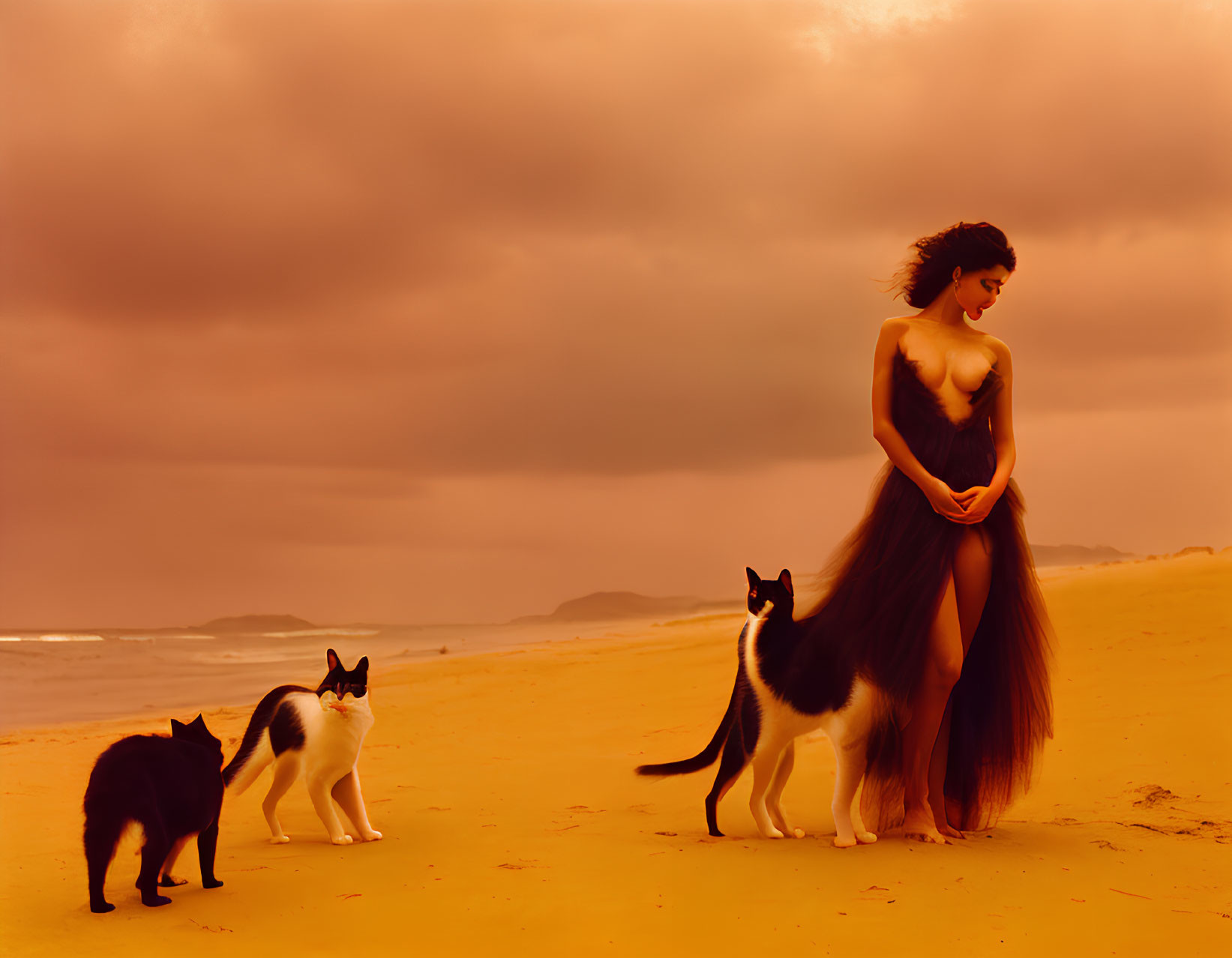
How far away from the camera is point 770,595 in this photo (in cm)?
512

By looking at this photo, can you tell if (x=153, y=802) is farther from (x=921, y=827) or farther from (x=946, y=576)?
(x=946, y=576)

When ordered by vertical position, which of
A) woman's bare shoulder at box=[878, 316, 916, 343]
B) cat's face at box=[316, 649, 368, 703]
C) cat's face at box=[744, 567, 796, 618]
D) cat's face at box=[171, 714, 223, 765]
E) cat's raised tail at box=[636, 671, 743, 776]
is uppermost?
woman's bare shoulder at box=[878, 316, 916, 343]

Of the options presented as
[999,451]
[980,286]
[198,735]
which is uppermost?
[980,286]

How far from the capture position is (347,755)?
5.15 m

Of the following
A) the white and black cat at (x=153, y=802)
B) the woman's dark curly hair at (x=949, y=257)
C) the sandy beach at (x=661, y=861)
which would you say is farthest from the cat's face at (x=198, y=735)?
the woman's dark curly hair at (x=949, y=257)

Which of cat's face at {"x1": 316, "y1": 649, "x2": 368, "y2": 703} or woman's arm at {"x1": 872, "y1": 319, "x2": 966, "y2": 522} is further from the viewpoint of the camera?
woman's arm at {"x1": 872, "y1": 319, "x2": 966, "y2": 522}

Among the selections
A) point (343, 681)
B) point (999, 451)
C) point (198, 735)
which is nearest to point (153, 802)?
point (198, 735)

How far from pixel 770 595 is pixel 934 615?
2.66ft

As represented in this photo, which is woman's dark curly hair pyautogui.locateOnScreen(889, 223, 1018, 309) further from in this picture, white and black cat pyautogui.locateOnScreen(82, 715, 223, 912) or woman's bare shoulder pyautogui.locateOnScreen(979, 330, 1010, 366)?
white and black cat pyautogui.locateOnScreen(82, 715, 223, 912)

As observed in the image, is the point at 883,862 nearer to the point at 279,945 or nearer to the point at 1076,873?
the point at 1076,873

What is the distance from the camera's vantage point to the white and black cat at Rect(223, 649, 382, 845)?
5.10 meters

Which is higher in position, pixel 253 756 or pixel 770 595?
pixel 770 595

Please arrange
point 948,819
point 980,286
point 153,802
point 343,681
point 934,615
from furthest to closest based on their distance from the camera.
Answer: point 948,819 < point 980,286 < point 934,615 < point 343,681 < point 153,802

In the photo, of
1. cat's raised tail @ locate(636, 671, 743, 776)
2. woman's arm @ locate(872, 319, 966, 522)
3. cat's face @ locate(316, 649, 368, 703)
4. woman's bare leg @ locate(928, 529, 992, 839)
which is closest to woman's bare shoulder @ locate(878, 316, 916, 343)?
woman's arm @ locate(872, 319, 966, 522)
